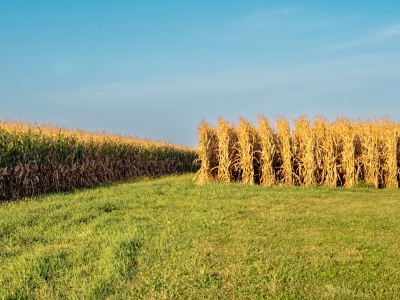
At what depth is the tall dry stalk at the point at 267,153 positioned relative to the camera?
66.8 ft

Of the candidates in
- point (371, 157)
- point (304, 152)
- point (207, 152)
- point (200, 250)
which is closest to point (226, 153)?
point (207, 152)

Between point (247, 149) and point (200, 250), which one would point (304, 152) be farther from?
point (200, 250)

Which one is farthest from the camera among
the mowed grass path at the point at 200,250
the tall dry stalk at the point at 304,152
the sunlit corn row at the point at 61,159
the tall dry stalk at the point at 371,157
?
the tall dry stalk at the point at 371,157

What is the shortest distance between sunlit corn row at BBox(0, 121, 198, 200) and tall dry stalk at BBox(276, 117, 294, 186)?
32.9ft

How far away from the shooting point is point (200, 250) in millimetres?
8656

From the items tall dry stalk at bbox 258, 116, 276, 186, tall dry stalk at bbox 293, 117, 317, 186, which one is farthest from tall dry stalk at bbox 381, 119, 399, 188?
tall dry stalk at bbox 258, 116, 276, 186

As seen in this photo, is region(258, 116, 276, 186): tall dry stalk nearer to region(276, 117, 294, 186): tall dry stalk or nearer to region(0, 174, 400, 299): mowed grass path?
region(276, 117, 294, 186): tall dry stalk

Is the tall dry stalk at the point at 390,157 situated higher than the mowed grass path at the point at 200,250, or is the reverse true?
the tall dry stalk at the point at 390,157

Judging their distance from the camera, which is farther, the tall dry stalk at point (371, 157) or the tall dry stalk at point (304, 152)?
the tall dry stalk at point (371, 157)

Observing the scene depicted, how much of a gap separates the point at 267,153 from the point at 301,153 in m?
1.65

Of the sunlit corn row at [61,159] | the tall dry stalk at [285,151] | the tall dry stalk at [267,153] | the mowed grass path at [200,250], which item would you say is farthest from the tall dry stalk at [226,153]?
the sunlit corn row at [61,159]

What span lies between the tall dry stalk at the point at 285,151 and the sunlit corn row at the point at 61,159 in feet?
32.9

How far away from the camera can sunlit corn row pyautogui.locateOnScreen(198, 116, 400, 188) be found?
20.5m

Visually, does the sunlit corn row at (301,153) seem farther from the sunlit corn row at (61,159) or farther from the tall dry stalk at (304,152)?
the sunlit corn row at (61,159)
